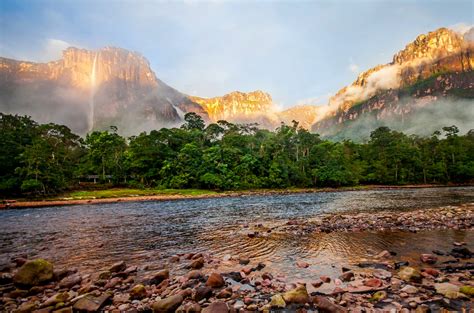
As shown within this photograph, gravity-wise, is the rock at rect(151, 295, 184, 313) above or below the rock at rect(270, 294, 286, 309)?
above

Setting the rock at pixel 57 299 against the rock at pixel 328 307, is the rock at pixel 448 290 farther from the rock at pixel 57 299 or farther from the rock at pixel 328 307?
the rock at pixel 57 299

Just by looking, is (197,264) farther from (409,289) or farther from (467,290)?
(467,290)

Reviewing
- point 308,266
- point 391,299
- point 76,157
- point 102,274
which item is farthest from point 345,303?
point 76,157

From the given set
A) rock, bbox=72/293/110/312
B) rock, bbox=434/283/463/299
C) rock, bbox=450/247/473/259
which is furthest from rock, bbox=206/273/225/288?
rock, bbox=450/247/473/259

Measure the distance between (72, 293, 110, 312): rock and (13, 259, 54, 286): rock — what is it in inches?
117

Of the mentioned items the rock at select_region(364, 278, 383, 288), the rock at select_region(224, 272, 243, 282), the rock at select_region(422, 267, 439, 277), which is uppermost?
the rock at select_region(364, 278, 383, 288)

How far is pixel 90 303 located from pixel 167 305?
2.15 meters

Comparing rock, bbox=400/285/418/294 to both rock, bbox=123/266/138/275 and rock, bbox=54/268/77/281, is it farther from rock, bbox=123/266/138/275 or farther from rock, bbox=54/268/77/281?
rock, bbox=54/268/77/281

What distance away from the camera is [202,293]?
24.0ft

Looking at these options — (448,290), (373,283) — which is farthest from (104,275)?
(448,290)

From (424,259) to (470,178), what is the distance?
3909 inches

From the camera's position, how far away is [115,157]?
249ft

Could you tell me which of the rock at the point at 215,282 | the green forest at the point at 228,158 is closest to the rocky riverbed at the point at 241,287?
the rock at the point at 215,282

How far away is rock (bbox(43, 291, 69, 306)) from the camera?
709 cm
